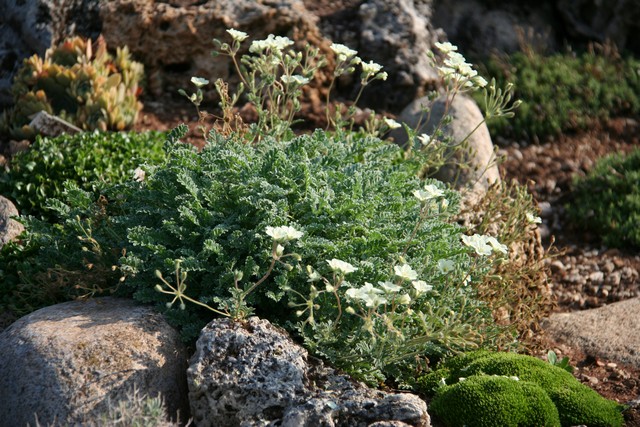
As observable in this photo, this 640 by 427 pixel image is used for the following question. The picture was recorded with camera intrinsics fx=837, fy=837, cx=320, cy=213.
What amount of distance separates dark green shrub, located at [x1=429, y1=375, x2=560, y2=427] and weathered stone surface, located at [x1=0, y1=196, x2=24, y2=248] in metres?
3.05

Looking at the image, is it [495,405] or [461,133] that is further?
[461,133]

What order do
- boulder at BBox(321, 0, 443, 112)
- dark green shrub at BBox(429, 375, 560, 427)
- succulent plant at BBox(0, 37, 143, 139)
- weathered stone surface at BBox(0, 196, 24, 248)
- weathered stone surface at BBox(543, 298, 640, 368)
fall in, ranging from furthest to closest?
boulder at BBox(321, 0, 443, 112)
succulent plant at BBox(0, 37, 143, 139)
weathered stone surface at BBox(0, 196, 24, 248)
weathered stone surface at BBox(543, 298, 640, 368)
dark green shrub at BBox(429, 375, 560, 427)

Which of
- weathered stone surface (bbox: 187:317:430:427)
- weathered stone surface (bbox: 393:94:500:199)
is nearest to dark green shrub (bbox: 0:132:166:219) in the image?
weathered stone surface (bbox: 393:94:500:199)

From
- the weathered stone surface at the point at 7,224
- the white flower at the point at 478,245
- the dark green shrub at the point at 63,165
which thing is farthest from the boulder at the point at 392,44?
the white flower at the point at 478,245

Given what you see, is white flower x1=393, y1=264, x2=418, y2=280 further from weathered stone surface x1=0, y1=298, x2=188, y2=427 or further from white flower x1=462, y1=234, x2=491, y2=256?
weathered stone surface x1=0, y1=298, x2=188, y2=427

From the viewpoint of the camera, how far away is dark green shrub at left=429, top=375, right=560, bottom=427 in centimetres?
395

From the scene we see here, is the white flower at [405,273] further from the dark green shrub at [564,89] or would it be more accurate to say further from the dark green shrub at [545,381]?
the dark green shrub at [564,89]

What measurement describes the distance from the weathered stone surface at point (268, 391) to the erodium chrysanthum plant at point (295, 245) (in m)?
0.15

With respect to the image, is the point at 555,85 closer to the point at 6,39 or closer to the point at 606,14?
the point at 606,14

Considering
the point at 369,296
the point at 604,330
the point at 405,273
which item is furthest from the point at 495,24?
the point at 369,296

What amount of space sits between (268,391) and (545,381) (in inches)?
61.1

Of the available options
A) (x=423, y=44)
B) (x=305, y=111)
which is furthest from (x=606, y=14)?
(x=305, y=111)

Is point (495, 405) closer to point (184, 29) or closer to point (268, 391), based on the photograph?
point (268, 391)

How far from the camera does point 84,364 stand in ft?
12.4
